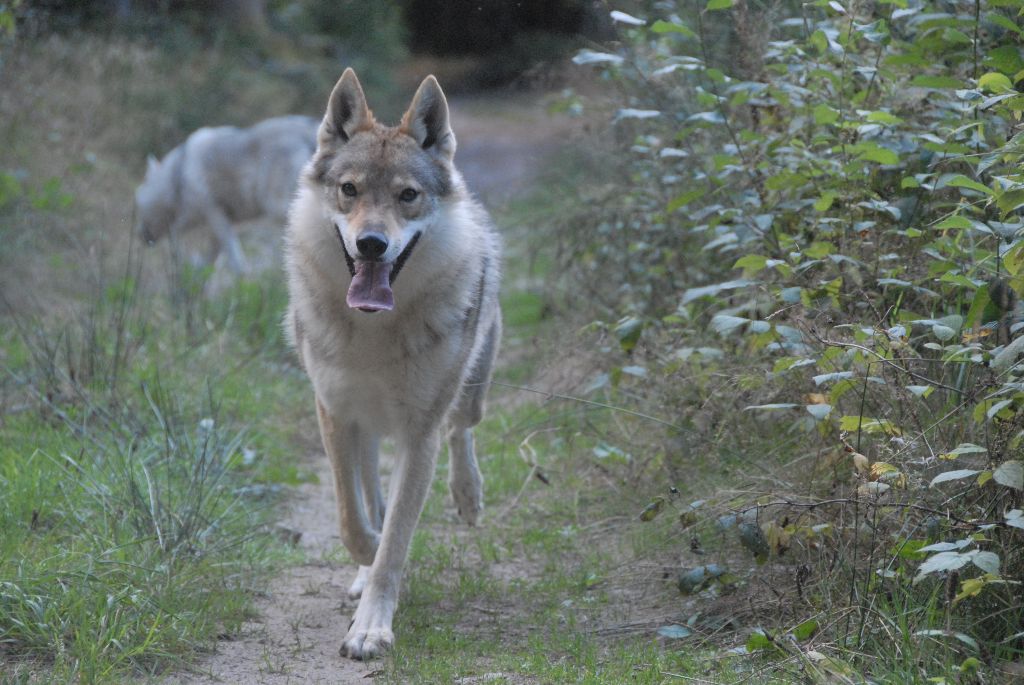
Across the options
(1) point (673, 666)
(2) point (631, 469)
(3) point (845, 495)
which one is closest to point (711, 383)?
(2) point (631, 469)

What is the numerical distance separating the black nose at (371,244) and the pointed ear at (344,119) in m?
0.73

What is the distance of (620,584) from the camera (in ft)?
14.8

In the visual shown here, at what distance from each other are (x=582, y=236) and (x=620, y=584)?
128 inches

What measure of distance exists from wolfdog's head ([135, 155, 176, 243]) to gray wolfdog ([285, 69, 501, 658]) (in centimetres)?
710

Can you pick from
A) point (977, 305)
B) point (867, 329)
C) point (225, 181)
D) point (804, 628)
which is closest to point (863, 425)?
point (867, 329)

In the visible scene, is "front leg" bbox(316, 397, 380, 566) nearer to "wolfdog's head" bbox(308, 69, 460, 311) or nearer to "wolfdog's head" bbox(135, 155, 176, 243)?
"wolfdog's head" bbox(308, 69, 460, 311)

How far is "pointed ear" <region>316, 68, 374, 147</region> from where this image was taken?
4.53m

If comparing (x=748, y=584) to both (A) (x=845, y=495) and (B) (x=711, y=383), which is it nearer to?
(A) (x=845, y=495)

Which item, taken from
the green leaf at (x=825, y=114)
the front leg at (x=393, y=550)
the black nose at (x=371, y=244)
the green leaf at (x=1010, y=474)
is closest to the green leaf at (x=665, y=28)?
the green leaf at (x=825, y=114)

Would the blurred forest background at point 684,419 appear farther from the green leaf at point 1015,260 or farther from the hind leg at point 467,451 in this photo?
the hind leg at point 467,451

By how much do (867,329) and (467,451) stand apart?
2.26m

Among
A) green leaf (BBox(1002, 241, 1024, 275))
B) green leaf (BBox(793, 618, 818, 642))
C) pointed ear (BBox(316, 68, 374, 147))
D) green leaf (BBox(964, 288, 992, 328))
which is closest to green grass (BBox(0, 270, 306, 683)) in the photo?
pointed ear (BBox(316, 68, 374, 147))

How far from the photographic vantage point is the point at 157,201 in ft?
36.8

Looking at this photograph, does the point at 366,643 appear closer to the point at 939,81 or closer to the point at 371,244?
the point at 371,244
